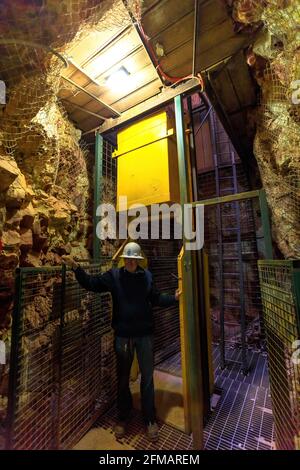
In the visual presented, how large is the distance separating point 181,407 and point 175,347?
147cm

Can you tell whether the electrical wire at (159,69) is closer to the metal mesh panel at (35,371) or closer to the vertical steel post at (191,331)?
the vertical steel post at (191,331)

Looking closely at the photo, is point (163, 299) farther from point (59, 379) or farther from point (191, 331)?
point (59, 379)

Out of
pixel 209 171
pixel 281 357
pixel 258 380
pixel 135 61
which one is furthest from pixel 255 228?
pixel 135 61

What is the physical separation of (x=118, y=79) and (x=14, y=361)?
2.83 metres

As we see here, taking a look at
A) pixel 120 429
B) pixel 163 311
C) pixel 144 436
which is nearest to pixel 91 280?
pixel 120 429

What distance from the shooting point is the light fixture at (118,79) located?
237 centimetres

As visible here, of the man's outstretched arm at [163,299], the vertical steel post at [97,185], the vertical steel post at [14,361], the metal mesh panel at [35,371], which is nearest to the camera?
the vertical steel post at [14,361]

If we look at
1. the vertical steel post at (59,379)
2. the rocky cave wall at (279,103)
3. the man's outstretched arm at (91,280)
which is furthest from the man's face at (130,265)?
the rocky cave wall at (279,103)

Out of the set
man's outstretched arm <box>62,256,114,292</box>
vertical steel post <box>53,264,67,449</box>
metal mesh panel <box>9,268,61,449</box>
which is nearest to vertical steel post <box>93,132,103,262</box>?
metal mesh panel <box>9,268,61,449</box>

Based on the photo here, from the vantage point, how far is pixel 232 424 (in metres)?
1.99

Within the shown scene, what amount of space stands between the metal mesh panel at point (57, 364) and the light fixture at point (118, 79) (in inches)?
82.8

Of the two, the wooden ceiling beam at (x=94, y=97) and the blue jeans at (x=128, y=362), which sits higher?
the wooden ceiling beam at (x=94, y=97)

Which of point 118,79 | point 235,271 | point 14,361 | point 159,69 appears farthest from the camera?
point 235,271

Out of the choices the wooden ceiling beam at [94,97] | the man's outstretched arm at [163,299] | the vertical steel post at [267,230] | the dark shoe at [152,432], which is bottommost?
the dark shoe at [152,432]
